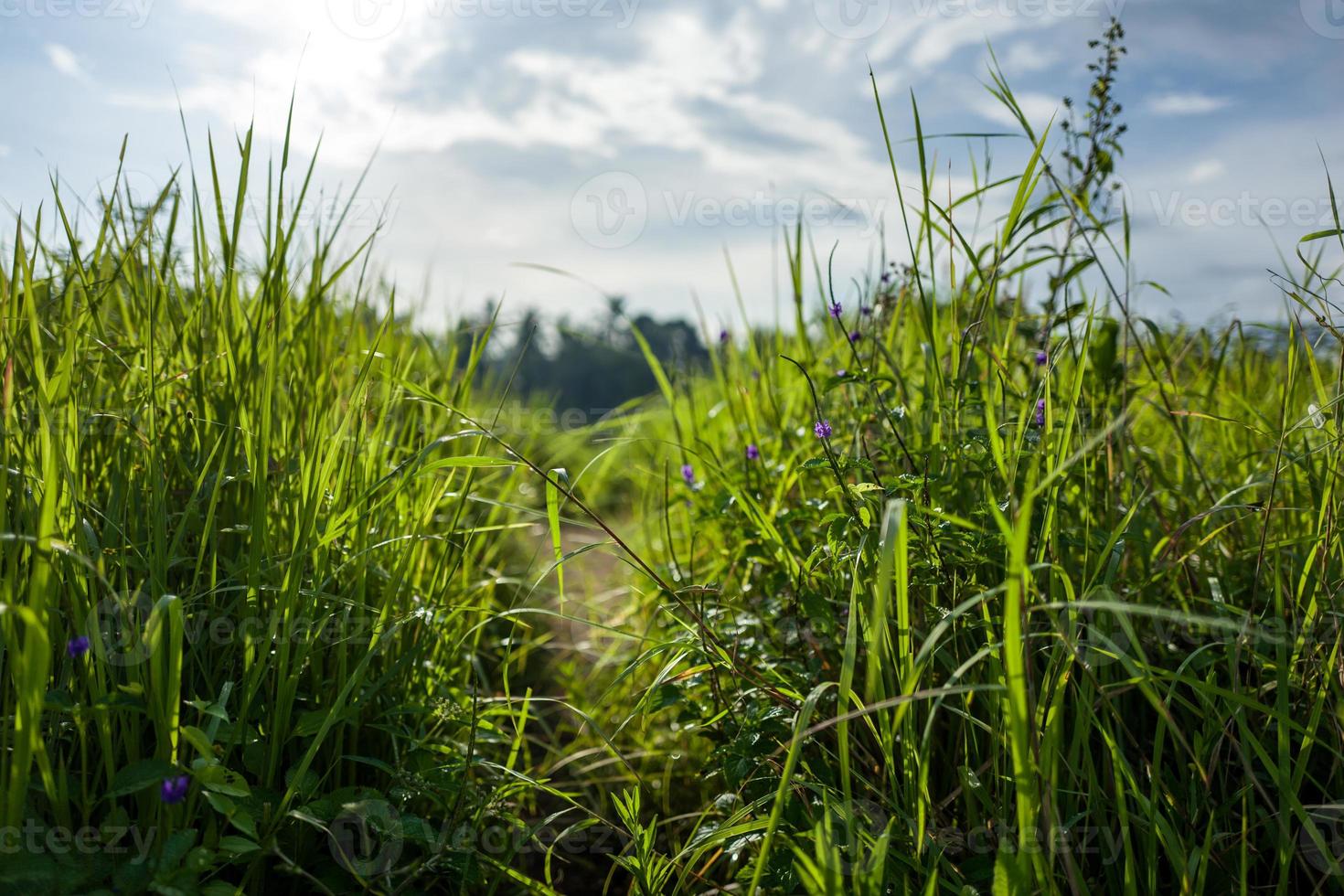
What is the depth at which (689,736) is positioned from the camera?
171 cm

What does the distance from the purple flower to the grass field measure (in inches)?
1.4

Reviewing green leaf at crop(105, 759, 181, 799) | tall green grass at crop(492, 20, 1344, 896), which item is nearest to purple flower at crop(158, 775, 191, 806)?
green leaf at crop(105, 759, 181, 799)

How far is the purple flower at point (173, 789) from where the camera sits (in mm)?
847

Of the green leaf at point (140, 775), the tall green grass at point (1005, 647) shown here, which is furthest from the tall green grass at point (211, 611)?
the tall green grass at point (1005, 647)

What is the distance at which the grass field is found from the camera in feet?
2.98

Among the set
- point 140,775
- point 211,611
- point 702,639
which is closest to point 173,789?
point 140,775

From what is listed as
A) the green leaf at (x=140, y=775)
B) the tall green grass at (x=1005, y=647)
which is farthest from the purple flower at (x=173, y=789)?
A: the tall green grass at (x=1005, y=647)

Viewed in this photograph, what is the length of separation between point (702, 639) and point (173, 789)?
69cm

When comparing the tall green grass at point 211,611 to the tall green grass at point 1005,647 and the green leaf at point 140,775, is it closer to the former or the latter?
the green leaf at point 140,775

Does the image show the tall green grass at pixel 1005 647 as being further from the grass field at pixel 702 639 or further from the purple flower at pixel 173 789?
the purple flower at pixel 173 789

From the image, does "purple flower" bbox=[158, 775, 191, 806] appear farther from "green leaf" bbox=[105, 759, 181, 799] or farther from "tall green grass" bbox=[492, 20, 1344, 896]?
"tall green grass" bbox=[492, 20, 1344, 896]

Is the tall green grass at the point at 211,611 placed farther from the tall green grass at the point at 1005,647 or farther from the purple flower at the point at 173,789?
the tall green grass at the point at 1005,647

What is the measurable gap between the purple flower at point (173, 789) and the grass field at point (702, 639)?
3 cm

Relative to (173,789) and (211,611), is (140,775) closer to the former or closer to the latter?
(173,789)
